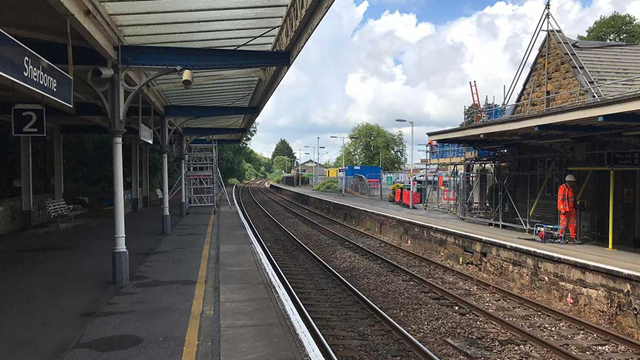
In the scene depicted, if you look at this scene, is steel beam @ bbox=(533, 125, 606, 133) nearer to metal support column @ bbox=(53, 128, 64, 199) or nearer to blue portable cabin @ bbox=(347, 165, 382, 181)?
metal support column @ bbox=(53, 128, 64, 199)

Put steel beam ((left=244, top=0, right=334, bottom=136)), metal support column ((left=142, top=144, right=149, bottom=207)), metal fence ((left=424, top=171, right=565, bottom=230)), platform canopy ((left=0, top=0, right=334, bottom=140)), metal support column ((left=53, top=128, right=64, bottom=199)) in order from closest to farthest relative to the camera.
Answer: platform canopy ((left=0, top=0, right=334, bottom=140))
steel beam ((left=244, top=0, right=334, bottom=136))
metal fence ((left=424, top=171, right=565, bottom=230))
metal support column ((left=53, top=128, right=64, bottom=199))
metal support column ((left=142, top=144, right=149, bottom=207))

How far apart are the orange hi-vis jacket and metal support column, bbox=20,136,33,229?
15.6 meters

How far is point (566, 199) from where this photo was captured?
1127 centimetres

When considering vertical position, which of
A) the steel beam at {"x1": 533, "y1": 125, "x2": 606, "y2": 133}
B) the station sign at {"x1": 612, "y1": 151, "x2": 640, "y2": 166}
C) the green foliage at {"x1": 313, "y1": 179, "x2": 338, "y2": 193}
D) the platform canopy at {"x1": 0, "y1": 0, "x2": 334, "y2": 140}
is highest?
the platform canopy at {"x1": 0, "y1": 0, "x2": 334, "y2": 140}

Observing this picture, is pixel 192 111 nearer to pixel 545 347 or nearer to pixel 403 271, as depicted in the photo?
pixel 403 271

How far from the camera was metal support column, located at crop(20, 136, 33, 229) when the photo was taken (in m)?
14.1

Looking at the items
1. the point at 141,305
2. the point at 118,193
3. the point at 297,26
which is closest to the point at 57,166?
the point at 118,193

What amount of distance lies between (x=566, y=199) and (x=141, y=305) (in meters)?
10.1

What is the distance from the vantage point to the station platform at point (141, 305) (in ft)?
16.5

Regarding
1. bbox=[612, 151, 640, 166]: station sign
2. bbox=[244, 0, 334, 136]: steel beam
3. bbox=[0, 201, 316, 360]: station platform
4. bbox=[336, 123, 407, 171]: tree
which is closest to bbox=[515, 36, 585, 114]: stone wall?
bbox=[612, 151, 640, 166]: station sign

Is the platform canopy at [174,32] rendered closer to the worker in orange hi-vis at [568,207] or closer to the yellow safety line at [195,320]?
the yellow safety line at [195,320]

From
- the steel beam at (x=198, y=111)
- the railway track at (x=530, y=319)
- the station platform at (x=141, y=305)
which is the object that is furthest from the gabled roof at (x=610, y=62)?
the station platform at (x=141, y=305)

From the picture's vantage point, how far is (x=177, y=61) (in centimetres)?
891

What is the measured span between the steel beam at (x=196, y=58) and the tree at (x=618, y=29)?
124ft
